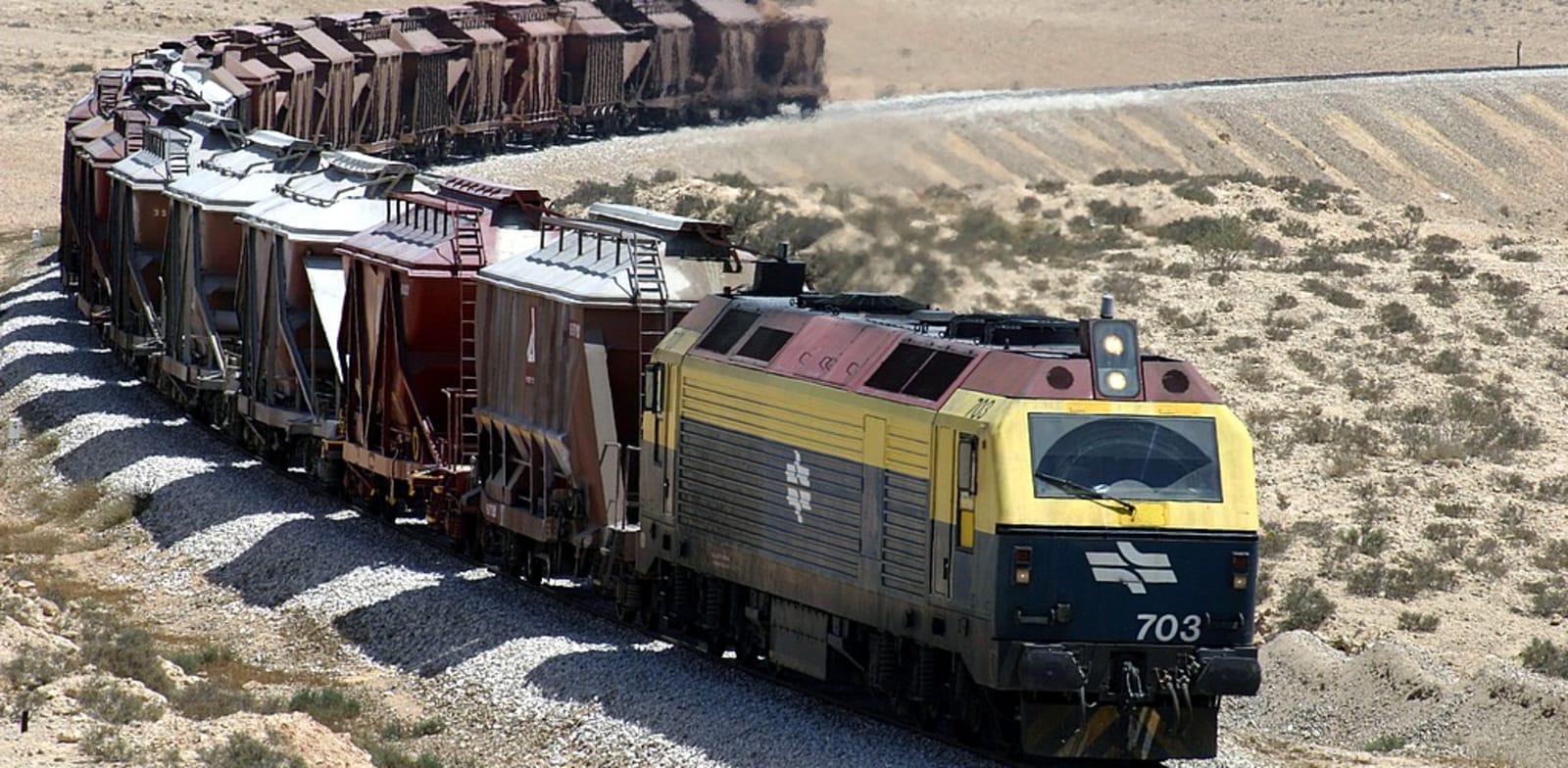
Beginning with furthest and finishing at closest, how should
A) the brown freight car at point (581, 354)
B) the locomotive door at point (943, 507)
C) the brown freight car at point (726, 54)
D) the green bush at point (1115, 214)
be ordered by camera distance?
the brown freight car at point (726, 54), the green bush at point (1115, 214), the brown freight car at point (581, 354), the locomotive door at point (943, 507)

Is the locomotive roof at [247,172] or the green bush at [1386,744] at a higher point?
the locomotive roof at [247,172]

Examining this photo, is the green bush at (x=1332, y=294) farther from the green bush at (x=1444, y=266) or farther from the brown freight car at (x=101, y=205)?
the brown freight car at (x=101, y=205)

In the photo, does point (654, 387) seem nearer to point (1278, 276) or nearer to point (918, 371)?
point (918, 371)

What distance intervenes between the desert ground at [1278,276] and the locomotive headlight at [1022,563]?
3.38 m

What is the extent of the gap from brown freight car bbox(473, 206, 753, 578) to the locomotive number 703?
758 cm

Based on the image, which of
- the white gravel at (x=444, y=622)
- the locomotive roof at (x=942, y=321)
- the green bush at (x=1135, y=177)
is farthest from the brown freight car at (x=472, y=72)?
the locomotive roof at (x=942, y=321)

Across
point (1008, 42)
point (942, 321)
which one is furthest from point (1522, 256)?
point (942, 321)

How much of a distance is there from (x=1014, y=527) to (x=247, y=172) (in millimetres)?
22204

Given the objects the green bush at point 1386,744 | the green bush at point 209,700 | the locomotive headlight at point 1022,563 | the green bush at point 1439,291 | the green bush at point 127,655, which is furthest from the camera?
the green bush at point 1439,291

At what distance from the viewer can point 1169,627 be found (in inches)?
742

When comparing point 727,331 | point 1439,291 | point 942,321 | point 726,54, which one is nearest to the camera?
→ point 942,321

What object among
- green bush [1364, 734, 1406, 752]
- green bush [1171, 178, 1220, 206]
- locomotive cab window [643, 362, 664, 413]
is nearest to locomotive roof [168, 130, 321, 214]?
locomotive cab window [643, 362, 664, 413]

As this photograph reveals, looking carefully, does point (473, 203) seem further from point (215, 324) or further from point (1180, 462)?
point (1180, 462)

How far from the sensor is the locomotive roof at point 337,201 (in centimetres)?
3300
